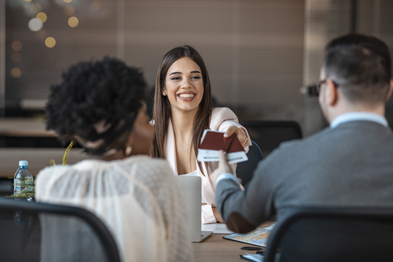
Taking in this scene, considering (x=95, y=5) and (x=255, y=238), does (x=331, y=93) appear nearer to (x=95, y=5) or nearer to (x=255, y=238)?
(x=255, y=238)

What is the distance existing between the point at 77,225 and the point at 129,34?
164 inches

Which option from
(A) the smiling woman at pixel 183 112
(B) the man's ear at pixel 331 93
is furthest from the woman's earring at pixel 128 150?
(A) the smiling woman at pixel 183 112

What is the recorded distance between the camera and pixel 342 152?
3.21ft

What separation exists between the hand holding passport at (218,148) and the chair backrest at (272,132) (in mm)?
1965

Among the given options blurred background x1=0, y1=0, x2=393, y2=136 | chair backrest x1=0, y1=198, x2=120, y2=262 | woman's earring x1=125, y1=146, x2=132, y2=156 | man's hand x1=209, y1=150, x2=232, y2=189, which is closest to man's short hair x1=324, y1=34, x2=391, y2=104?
man's hand x1=209, y1=150, x2=232, y2=189

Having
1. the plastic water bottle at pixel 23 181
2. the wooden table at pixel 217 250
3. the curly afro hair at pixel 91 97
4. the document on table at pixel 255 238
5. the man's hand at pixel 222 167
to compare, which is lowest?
the wooden table at pixel 217 250

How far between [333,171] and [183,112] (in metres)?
1.48

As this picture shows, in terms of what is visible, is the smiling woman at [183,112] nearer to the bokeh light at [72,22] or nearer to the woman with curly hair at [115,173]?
the woman with curly hair at [115,173]

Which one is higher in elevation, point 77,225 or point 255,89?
point 255,89

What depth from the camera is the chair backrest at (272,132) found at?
3.51 meters

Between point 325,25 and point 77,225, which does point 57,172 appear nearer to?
point 77,225

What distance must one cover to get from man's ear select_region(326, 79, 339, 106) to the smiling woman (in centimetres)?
111

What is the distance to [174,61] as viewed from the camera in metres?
2.41

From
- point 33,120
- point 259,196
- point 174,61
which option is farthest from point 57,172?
point 33,120
